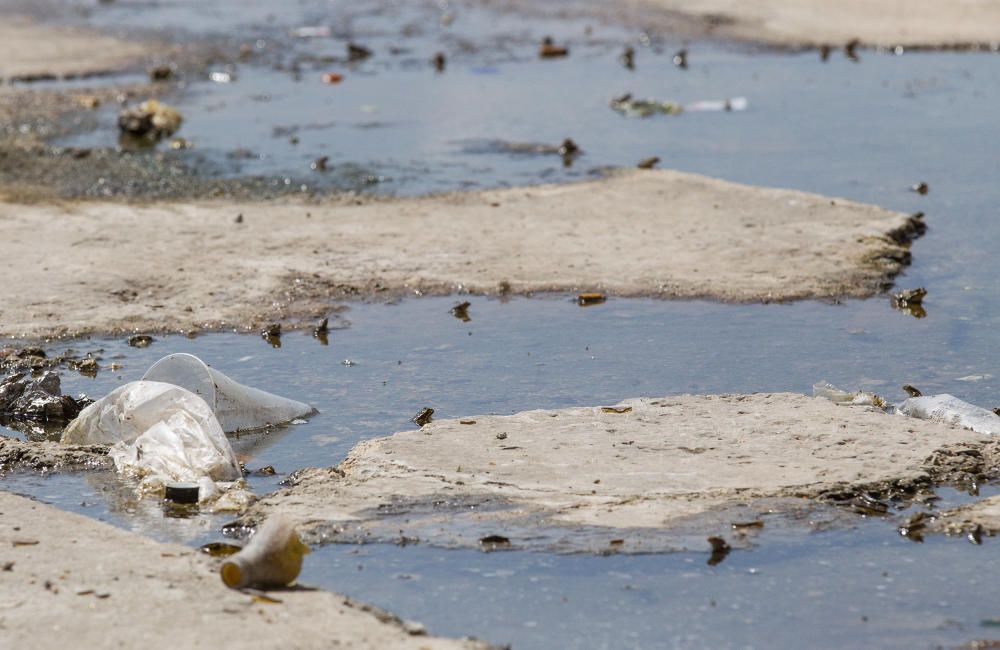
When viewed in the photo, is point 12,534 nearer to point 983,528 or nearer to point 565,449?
point 565,449

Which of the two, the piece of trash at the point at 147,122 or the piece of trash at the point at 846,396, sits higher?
the piece of trash at the point at 147,122

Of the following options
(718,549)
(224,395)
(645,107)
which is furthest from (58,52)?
(718,549)

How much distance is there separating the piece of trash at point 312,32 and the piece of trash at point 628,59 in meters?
4.04

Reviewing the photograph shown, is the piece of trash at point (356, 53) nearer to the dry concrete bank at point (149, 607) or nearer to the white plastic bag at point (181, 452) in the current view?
the white plastic bag at point (181, 452)

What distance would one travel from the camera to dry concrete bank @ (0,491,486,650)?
3.92 m

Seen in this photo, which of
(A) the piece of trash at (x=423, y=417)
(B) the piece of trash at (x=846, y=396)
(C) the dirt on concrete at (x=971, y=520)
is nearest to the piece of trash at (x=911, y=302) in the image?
(B) the piece of trash at (x=846, y=396)

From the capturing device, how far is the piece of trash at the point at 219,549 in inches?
181

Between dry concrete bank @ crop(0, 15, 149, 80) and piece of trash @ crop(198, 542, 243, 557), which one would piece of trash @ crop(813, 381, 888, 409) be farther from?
dry concrete bank @ crop(0, 15, 149, 80)

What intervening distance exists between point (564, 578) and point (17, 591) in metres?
1.58

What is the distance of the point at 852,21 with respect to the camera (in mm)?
16203

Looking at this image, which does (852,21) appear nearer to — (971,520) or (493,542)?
(971,520)

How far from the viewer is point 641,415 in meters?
5.68

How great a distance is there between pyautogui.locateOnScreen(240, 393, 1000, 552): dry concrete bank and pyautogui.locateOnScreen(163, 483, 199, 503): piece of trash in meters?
0.26

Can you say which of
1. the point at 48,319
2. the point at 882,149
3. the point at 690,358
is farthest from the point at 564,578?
the point at 882,149
